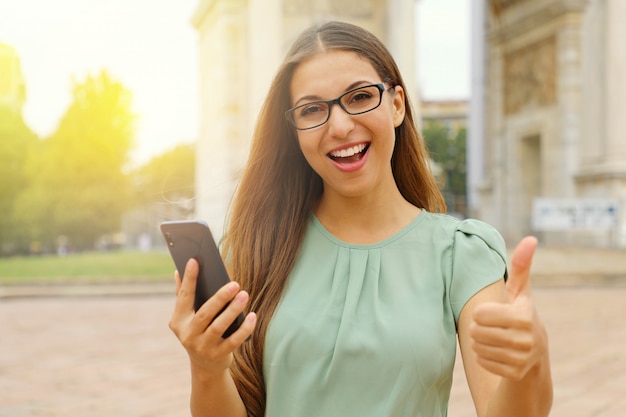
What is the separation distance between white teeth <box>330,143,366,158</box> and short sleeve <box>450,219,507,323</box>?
0.32 meters

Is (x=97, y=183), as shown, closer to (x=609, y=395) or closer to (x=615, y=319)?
(x=615, y=319)

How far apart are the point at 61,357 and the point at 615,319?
6.06 meters

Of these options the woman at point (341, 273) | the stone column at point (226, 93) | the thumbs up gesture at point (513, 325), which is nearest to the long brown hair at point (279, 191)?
the woman at point (341, 273)

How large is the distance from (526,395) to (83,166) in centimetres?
4338

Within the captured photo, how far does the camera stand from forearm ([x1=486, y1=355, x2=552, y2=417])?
1.64 metres

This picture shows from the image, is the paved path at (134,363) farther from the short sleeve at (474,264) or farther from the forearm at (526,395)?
the forearm at (526,395)

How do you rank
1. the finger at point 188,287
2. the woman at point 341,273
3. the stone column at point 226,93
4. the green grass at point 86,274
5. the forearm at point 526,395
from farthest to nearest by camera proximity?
the stone column at point 226,93, the green grass at point 86,274, the woman at point 341,273, the finger at point 188,287, the forearm at point 526,395

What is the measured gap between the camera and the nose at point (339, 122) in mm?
2035

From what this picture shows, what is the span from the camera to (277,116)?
228 centimetres

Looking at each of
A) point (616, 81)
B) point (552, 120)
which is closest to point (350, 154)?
point (616, 81)

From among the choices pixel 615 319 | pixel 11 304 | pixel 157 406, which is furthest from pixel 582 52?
pixel 157 406

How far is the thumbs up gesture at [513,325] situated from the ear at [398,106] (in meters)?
0.83

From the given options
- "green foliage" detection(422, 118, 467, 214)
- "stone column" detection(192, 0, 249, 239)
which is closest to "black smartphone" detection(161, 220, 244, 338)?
"stone column" detection(192, 0, 249, 239)

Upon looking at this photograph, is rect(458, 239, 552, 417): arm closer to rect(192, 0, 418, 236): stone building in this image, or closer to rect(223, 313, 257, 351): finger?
rect(223, 313, 257, 351): finger
